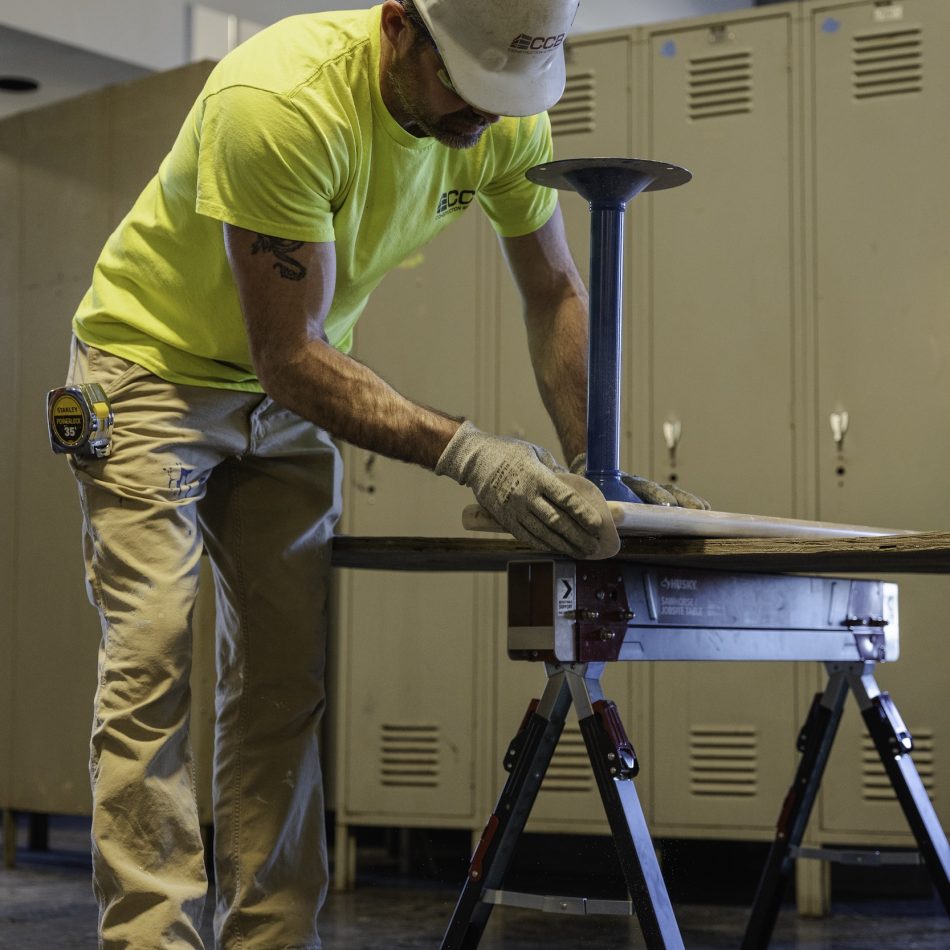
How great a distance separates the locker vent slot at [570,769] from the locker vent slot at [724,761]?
10.2 inches

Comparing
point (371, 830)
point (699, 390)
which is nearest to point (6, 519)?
point (371, 830)

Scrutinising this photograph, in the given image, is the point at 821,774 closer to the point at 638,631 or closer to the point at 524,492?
the point at 638,631

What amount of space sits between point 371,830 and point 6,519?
1.43 m

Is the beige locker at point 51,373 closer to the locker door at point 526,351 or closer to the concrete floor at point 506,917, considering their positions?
the concrete floor at point 506,917

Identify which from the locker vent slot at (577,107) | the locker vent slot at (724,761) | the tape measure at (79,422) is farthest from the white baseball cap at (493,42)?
the locker vent slot at (724,761)

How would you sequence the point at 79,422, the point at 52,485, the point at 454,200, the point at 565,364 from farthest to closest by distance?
the point at 52,485, the point at 565,364, the point at 454,200, the point at 79,422

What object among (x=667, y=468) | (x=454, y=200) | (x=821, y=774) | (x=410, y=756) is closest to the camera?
(x=454, y=200)

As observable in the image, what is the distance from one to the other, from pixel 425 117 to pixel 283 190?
21cm

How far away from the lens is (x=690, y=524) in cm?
156

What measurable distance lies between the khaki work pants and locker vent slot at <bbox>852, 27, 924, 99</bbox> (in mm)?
1863

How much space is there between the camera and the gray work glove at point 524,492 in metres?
1.52

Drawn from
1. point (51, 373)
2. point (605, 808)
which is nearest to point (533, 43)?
point (605, 808)

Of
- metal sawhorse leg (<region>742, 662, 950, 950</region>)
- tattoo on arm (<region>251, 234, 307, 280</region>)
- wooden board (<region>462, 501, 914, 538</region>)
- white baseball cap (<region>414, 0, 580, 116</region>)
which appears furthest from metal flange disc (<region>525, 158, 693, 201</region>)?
metal sawhorse leg (<region>742, 662, 950, 950</region>)

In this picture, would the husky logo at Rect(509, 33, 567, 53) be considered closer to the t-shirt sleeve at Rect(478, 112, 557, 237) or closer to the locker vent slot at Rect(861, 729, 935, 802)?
the t-shirt sleeve at Rect(478, 112, 557, 237)
